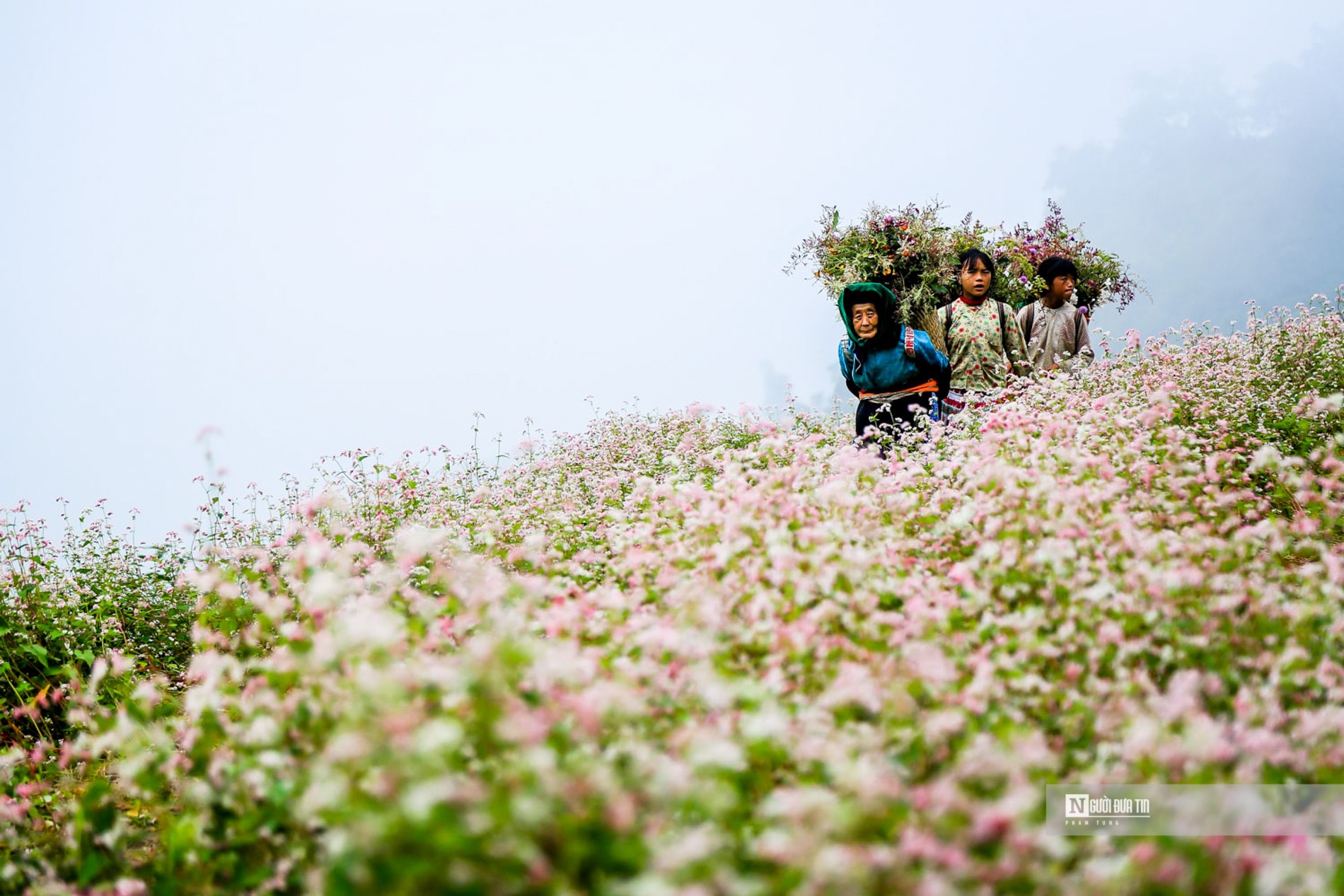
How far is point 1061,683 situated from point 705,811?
149 centimetres

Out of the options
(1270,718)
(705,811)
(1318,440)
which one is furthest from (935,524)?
(1318,440)

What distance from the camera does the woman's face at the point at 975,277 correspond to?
825 cm

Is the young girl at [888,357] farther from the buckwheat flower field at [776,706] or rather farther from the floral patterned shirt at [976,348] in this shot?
the buckwheat flower field at [776,706]

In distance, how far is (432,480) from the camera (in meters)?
8.29

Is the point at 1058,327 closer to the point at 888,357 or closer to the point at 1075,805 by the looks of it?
the point at 888,357

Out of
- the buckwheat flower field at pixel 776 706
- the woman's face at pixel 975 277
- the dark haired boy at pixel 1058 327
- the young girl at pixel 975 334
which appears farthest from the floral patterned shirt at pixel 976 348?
the buckwheat flower field at pixel 776 706

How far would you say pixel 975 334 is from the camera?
8.34 metres

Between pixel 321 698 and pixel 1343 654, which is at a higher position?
pixel 321 698

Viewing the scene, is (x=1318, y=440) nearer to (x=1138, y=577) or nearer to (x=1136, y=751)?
(x=1138, y=577)

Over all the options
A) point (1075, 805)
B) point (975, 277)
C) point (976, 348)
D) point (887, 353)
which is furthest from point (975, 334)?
point (1075, 805)

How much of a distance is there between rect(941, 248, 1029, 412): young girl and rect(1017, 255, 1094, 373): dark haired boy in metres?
0.89

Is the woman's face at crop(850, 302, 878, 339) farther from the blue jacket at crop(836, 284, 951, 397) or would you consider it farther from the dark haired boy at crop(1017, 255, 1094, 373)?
the dark haired boy at crop(1017, 255, 1094, 373)

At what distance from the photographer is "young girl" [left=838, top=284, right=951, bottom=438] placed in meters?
7.64

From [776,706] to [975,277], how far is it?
7044 millimetres
